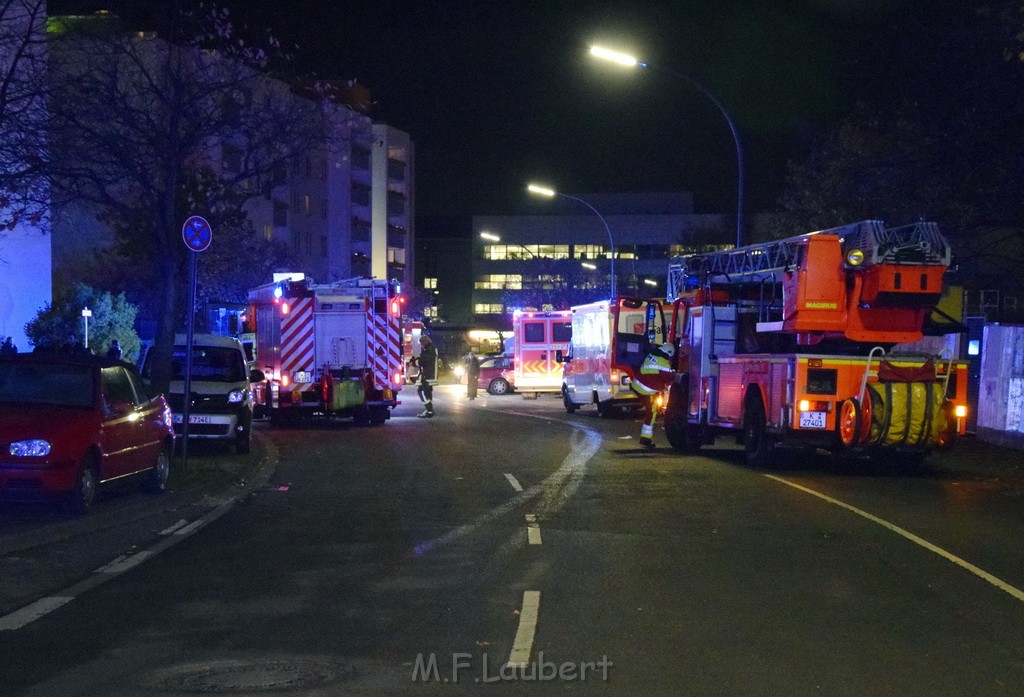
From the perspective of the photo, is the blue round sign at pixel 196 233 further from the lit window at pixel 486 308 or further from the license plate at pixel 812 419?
the lit window at pixel 486 308

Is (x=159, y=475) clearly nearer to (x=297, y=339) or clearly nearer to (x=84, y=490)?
(x=84, y=490)

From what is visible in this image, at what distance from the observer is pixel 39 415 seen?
1235cm

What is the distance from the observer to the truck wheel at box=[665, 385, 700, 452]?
21.2m

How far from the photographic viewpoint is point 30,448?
11.9 metres

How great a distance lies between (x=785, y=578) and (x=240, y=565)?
4396mm

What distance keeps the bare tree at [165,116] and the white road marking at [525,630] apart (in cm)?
1154

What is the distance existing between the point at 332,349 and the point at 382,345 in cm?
114

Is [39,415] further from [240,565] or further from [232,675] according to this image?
[232,675]

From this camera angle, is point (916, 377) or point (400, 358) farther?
point (400, 358)

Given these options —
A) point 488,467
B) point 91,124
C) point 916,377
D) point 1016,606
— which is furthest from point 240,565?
point 91,124

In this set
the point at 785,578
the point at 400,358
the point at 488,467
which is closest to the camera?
the point at 785,578

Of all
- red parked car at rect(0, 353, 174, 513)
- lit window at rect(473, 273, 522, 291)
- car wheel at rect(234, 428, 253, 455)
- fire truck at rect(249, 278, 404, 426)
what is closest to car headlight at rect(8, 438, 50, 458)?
red parked car at rect(0, 353, 174, 513)

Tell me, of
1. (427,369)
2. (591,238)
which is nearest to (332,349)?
(427,369)

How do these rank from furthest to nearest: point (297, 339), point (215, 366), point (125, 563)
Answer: point (297, 339) → point (215, 366) → point (125, 563)
